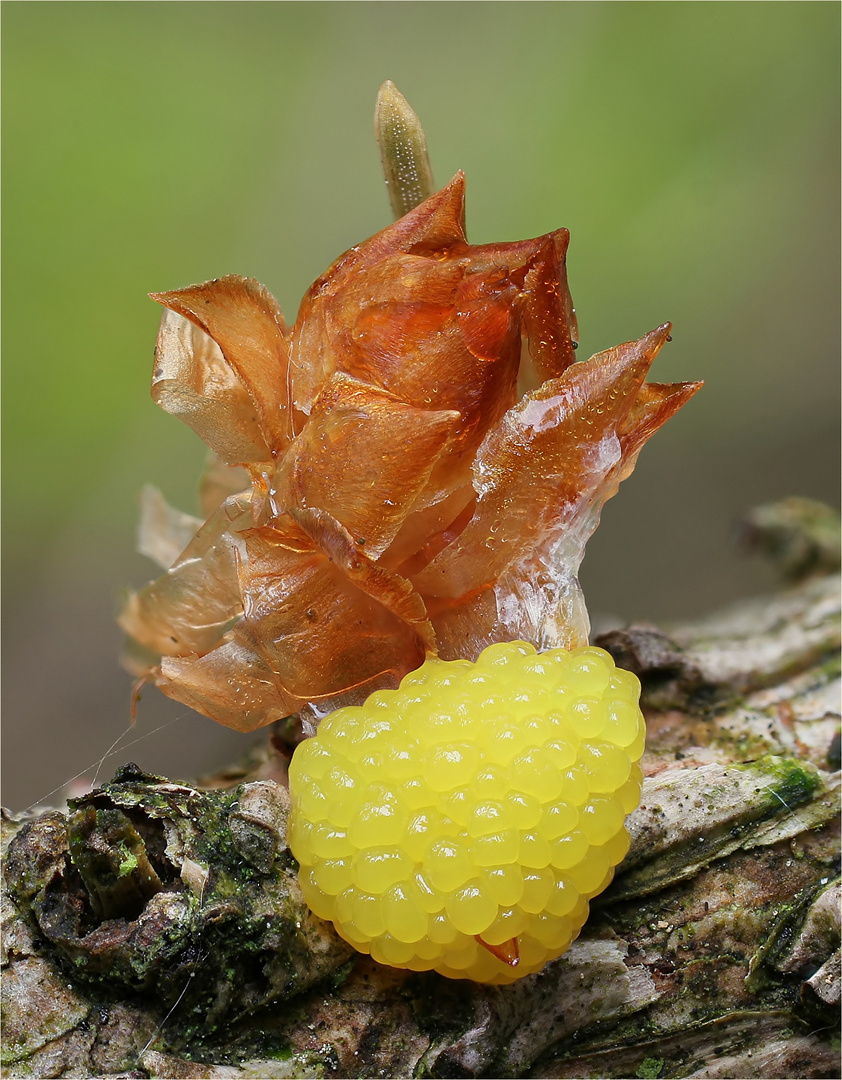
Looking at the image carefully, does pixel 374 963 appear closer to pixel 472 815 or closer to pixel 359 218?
pixel 472 815

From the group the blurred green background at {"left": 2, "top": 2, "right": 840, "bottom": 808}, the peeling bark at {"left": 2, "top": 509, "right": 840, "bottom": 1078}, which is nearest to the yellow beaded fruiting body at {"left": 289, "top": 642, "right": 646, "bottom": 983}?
the peeling bark at {"left": 2, "top": 509, "right": 840, "bottom": 1078}

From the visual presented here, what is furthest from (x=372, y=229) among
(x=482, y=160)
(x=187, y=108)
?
(x=187, y=108)

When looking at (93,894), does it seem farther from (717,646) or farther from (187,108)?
(187,108)

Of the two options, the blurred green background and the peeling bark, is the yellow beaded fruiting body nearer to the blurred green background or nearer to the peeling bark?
the peeling bark

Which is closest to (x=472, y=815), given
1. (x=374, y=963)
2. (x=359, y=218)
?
(x=374, y=963)

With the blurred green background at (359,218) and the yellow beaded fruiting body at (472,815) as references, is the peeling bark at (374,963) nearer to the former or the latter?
the yellow beaded fruiting body at (472,815)
